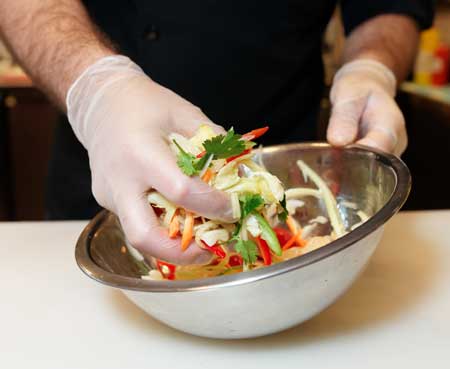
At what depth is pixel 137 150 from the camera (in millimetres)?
704

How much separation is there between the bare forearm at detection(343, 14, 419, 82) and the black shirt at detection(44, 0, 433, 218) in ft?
0.28

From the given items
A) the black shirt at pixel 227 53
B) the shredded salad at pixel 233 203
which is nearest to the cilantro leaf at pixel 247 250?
the shredded salad at pixel 233 203

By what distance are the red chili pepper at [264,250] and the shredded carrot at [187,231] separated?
80 mm

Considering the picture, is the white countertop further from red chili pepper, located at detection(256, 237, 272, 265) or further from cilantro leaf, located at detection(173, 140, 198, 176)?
cilantro leaf, located at detection(173, 140, 198, 176)

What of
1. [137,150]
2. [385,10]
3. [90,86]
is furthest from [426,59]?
[137,150]

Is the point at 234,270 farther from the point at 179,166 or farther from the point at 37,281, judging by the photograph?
the point at 37,281

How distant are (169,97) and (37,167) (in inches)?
79.2

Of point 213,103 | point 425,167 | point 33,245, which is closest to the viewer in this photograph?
point 33,245

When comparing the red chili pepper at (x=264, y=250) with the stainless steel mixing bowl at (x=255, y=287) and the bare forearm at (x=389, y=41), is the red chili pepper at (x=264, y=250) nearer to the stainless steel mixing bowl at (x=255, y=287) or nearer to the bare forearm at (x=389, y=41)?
the stainless steel mixing bowl at (x=255, y=287)

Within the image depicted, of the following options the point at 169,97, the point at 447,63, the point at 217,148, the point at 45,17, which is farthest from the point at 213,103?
the point at 447,63

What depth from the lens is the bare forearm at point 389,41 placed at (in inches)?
50.5

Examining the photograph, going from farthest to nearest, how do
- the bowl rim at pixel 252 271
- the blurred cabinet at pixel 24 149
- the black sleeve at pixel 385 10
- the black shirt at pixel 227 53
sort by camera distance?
the blurred cabinet at pixel 24 149 → the black sleeve at pixel 385 10 → the black shirt at pixel 227 53 → the bowl rim at pixel 252 271

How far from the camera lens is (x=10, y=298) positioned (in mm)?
867

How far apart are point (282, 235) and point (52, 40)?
439 mm
